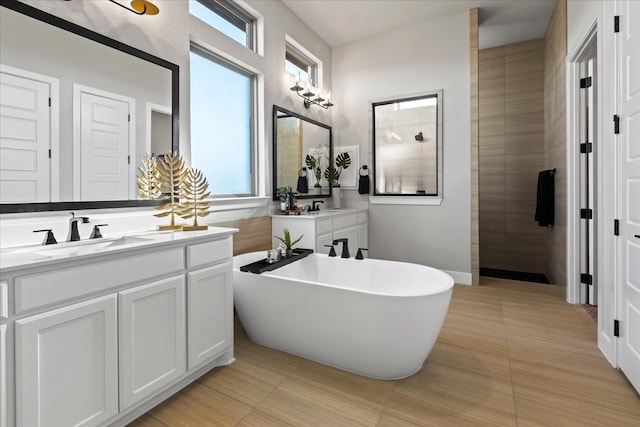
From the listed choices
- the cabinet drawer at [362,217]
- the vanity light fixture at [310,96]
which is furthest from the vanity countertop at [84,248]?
the cabinet drawer at [362,217]

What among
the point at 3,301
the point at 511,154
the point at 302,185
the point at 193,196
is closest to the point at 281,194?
the point at 302,185

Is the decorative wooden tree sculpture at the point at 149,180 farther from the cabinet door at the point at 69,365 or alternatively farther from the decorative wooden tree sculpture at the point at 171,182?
the cabinet door at the point at 69,365

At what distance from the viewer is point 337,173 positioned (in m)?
4.52

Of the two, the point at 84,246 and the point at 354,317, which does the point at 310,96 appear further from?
the point at 84,246

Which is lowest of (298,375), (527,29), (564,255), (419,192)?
(298,375)

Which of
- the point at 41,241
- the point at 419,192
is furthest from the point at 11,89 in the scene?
the point at 419,192

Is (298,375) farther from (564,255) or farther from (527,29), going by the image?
(527,29)

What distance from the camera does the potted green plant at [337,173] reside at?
4.43 meters

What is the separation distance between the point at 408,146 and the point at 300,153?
4.62 feet

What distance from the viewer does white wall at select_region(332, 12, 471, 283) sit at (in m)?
3.90

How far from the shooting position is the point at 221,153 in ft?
9.69

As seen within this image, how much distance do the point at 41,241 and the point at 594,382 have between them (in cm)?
317

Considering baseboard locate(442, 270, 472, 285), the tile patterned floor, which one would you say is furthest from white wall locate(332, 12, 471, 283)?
the tile patterned floor

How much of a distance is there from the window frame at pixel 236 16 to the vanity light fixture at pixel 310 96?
2.12ft
